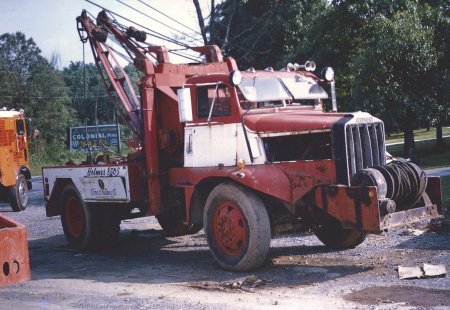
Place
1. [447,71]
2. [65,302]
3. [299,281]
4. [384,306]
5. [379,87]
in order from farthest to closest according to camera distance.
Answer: [447,71]
[379,87]
[299,281]
[65,302]
[384,306]

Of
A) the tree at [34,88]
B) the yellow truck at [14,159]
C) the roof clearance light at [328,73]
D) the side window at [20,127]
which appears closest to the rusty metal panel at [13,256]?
the roof clearance light at [328,73]

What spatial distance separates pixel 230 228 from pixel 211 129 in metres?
1.49

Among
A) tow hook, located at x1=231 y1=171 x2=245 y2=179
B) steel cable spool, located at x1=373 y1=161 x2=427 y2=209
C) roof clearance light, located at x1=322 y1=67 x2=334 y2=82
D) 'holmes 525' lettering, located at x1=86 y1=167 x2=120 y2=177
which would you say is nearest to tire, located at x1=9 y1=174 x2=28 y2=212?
'holmes 525' lettering, located at x1=86 y1=167 x2=120 y2=177

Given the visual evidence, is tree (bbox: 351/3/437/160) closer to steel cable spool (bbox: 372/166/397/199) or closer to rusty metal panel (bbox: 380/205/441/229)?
rusty metal panel (bbox: 380/205/441/229)

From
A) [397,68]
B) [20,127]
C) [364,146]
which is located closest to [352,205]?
[364,146]

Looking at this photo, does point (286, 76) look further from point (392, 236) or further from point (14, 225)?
point (14, 225)

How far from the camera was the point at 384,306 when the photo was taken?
6.70 metres

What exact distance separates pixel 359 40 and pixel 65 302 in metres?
19.0

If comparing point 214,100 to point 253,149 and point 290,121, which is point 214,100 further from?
point 290,121

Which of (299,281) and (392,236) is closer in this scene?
(299,281)

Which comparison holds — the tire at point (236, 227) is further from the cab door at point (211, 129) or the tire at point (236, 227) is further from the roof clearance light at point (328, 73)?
the roof clearance light at point (328, 73)

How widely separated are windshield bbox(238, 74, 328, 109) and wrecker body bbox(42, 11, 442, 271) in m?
0.02

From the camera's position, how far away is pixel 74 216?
12.3m

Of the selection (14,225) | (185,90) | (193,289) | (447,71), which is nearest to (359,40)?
(447,71)
